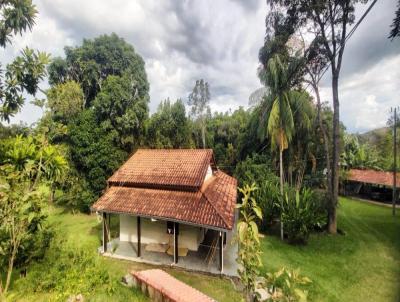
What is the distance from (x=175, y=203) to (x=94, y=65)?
19.9 metres

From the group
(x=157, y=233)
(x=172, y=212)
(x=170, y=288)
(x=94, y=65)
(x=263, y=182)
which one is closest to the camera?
(x=170, y=288)

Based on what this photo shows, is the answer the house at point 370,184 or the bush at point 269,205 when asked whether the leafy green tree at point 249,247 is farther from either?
the house at point 370,184

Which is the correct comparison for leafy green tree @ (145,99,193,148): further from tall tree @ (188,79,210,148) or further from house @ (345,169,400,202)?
house @ (345,169,400,202)

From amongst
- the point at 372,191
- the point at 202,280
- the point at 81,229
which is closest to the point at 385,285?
the point at 202,280

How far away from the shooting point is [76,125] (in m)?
17.8

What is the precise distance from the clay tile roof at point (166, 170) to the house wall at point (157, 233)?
73.6 inches

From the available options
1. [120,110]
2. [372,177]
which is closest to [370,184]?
[372,177]

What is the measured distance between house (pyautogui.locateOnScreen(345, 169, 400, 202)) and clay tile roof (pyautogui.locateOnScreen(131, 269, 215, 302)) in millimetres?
23283

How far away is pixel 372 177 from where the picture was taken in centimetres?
2439

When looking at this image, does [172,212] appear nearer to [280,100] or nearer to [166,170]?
[166,170]

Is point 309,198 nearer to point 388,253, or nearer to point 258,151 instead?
point 388,253

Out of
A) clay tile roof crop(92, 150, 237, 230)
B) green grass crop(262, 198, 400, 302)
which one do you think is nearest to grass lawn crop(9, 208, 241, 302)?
clay tile roof crop(92, 150, 237, 230)

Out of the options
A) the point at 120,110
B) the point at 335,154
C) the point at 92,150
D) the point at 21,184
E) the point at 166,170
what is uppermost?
the point at 120,110

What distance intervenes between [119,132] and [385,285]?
17687 mm
